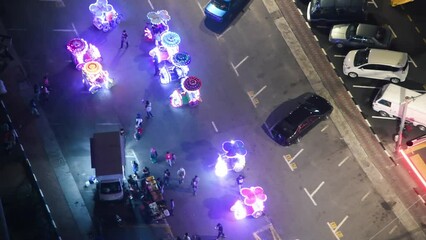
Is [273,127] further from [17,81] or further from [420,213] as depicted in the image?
[17,81]

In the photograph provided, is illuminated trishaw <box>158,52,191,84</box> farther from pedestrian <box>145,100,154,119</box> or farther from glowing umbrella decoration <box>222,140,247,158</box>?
glowing umbrella decoration <box>222,140,247,158</box>

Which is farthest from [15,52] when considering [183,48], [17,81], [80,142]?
[183,48]

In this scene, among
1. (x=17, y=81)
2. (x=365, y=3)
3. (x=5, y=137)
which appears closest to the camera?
(x=5, y=137)

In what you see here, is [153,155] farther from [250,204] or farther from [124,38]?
[124,38]

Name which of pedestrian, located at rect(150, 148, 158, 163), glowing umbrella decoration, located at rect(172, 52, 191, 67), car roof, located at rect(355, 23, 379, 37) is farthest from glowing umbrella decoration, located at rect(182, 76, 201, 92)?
car roof, located at rect(355, 23, 379, 37)

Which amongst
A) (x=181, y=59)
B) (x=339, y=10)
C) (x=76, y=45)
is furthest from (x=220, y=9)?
(x=76, y=45)

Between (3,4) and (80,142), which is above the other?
(3,4)

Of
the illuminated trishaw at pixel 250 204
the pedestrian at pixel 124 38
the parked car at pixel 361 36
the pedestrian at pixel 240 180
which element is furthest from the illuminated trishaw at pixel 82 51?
the parked car at pixel 361 36
